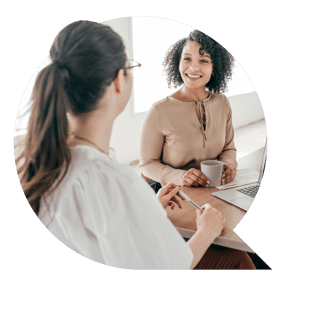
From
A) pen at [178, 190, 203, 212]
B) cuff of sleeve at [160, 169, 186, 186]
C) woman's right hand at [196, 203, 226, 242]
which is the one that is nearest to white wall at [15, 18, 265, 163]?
cuff of sleeve at [160, 169, 186, 186]

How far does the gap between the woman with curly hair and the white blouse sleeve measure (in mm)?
156

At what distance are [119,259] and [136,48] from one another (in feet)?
3.03

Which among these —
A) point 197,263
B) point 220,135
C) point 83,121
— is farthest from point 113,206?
point 220,135

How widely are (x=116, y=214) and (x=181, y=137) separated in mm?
449

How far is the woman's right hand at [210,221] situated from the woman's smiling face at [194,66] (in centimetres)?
57

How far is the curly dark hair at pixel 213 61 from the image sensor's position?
4.77ft

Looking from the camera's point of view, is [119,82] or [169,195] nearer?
[119,82]

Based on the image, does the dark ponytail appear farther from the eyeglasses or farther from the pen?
the pen

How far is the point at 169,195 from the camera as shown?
1497 millimetres

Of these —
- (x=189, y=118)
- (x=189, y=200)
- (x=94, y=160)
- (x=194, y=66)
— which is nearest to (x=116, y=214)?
(x=94, y=160)

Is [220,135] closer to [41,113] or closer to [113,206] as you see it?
[113,206]

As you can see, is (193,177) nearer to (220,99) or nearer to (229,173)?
(229,173)

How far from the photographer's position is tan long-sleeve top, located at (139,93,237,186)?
1.47m

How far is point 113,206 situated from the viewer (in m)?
1.34
